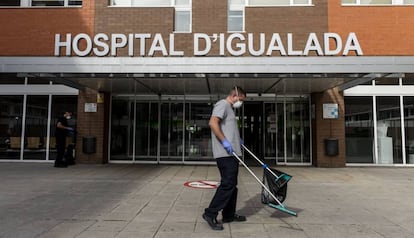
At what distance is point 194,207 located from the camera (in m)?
5.59

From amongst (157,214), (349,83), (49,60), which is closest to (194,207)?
(157,214)

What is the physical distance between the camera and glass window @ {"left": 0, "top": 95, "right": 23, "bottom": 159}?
39.6 feet

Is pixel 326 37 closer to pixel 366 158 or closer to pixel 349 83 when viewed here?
pixel 349 83

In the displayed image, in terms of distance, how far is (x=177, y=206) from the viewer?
18.6 feet

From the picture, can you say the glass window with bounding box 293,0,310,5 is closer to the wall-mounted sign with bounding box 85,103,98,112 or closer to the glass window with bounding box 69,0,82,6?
the glass window with bounding box 69,0,82,6

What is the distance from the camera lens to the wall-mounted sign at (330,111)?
1131cm

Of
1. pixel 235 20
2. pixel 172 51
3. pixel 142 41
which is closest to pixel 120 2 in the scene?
pixel 142 41

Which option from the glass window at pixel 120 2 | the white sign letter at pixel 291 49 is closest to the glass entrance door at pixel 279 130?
the white sign letter at pixel 291 49

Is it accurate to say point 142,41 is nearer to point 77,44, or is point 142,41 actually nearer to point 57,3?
point 77,44

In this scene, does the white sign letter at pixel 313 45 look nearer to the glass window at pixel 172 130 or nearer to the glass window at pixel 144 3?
the glass window at pixel 172 130

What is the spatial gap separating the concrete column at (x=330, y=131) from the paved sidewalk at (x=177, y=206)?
1.82 meters

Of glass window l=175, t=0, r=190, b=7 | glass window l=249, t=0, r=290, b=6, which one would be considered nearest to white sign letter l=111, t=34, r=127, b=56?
glass window l=175, t=0, r=190, b=7

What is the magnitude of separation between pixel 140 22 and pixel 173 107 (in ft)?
11.0

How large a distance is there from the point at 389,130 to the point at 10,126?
548 inches
